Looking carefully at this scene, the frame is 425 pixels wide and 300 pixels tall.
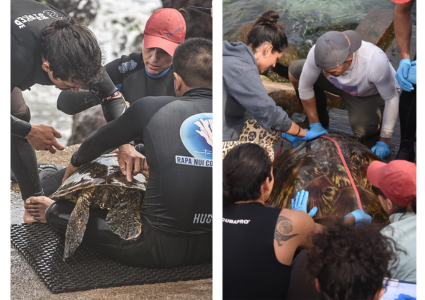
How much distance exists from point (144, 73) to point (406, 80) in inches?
65.3

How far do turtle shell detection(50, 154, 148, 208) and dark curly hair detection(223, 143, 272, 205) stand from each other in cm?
61

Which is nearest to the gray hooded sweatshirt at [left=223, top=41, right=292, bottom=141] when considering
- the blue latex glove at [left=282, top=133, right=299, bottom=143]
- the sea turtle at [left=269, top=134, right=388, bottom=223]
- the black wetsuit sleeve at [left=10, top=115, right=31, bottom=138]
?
the blue latex glove at [left=282, top=133, right=299, bottom=143]

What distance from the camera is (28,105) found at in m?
2.61

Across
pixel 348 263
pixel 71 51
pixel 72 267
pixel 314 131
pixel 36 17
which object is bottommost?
pixel 72 267

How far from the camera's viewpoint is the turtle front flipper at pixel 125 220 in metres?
2.64

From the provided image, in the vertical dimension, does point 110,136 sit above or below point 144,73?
below

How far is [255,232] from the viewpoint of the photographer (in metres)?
2.21

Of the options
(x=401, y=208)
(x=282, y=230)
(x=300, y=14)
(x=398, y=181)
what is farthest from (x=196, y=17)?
(x=401, y=208)

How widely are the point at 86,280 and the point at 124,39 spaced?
1580mm

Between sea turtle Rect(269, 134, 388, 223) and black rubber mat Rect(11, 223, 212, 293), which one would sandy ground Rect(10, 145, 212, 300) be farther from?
sea turtle Rect(269, 134, 388, 223)

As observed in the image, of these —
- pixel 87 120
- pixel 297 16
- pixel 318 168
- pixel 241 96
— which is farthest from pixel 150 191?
pixel 297 16

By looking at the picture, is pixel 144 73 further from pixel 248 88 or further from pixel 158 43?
pixel 248 88

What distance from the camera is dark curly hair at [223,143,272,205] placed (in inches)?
90.4

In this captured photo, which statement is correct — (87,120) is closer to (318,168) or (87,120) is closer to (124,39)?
(124,39)
